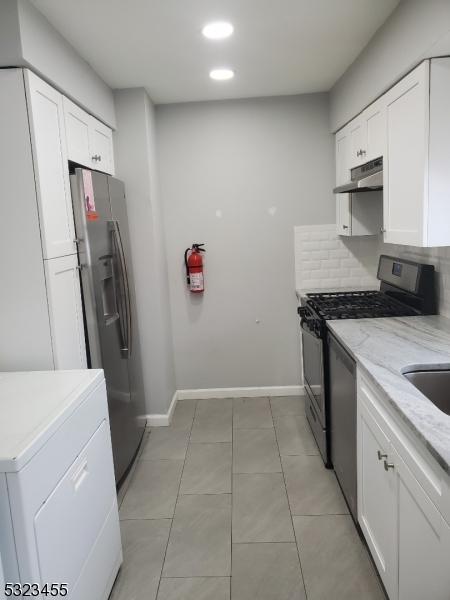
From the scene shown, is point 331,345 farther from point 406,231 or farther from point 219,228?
point 219,228

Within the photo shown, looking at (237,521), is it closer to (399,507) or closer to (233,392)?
(399,507)

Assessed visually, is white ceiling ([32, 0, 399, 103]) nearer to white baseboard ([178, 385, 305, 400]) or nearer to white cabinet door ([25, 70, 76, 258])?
white cabinet door ([25, 70, 76, 258])

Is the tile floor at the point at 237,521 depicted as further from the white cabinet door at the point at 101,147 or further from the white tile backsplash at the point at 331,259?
the white cabinet door at the point at 101,147

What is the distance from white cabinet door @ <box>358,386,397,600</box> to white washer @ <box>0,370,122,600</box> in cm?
110

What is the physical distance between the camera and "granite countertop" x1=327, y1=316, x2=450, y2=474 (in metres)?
1.28

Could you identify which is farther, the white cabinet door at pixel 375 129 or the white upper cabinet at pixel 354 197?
the white upper cabinet at pixel 354 197

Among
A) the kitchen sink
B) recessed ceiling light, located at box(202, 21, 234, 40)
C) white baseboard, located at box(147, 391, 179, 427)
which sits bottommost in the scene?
white baseboard, located at box(147, 391, 179, 427)

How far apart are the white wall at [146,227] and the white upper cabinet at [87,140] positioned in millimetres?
157

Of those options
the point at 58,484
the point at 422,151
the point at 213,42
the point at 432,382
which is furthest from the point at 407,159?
the point at 58,484

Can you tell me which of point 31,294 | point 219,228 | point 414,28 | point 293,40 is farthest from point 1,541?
point 219,228

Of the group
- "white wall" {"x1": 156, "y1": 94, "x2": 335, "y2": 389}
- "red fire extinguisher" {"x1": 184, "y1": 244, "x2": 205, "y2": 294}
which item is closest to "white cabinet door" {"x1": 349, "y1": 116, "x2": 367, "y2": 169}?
"white wall" {"x1": 156, "y1": 94, "x2": 335, "y2": 389}

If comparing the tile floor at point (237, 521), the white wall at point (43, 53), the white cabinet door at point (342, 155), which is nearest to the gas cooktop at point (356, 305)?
the white cabinet door at point (342, 155)

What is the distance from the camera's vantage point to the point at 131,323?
290 cm

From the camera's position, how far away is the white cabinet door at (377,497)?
5.27 ft
